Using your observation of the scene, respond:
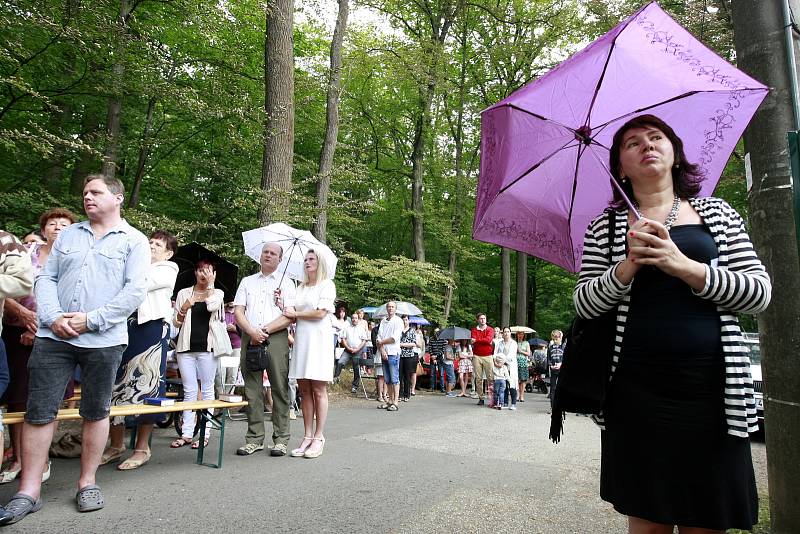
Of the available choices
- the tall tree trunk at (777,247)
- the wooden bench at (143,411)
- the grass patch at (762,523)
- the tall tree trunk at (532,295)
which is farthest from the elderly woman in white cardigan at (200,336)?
the tall tree trunk at (532,295)

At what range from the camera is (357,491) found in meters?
4.52

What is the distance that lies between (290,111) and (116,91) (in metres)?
3.62

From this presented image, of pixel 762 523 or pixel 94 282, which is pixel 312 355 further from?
pixel 762 523

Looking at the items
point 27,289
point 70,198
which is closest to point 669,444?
point 27,289

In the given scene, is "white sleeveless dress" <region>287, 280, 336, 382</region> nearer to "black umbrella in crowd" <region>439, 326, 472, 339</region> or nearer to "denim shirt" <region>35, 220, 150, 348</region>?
"denim shirt" <region>35, 220, 150, 348</region>

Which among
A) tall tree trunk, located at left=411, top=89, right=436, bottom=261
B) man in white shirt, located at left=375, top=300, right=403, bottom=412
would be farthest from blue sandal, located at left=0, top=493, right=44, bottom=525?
tall tree trunk, located at left=411, top=89, right=436, bottom=261

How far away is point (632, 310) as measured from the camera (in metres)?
2.02

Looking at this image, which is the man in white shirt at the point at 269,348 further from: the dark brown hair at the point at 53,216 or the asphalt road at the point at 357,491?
the dark brown hair at the point at 53,216

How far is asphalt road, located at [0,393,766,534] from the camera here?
A: 3.68m

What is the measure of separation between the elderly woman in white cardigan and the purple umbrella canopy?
4.00m

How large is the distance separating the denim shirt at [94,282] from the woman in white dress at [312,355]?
2006 millimetres

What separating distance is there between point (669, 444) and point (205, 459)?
4830 millimetres

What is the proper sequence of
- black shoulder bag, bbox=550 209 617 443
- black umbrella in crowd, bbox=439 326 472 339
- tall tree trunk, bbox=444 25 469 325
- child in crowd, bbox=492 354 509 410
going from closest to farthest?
1. black shoulder bag, bbox=550 209 617 443
2. child in crowd, bbox=492 354 509 410
3. black umbrella in crowd, bbox=439 326 472 339
4. tall tree trunk, bbox=444 25 469 325

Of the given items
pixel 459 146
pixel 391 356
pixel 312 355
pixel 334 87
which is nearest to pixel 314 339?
pixel 312 355
